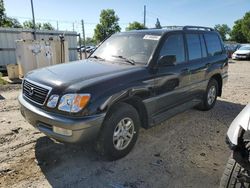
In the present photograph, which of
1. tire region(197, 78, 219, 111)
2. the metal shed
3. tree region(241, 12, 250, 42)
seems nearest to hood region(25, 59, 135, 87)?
tire region(197, 78, 219, 111)

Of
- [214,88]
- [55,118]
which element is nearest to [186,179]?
[55,118]

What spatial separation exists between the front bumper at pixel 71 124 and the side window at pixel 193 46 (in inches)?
102

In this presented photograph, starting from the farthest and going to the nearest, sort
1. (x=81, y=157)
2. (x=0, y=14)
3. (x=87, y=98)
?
(x=0, y=14) < (x=81, y=157) < (x=87, y=98)

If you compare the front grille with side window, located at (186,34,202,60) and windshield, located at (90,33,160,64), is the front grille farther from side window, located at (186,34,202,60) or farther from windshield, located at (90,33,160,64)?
side window, located at (186,34,202,60)

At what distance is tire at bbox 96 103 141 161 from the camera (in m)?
3.18

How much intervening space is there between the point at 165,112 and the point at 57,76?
194 cm

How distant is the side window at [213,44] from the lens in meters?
5.49

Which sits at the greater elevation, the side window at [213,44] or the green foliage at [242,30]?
the green foliage at [242,30]

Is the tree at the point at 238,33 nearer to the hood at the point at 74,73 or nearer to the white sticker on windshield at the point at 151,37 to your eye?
the white sticker on windshield at the point at 151,37

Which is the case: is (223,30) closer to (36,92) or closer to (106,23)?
(106,23)

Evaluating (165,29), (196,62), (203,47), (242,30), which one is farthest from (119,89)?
(242,30)

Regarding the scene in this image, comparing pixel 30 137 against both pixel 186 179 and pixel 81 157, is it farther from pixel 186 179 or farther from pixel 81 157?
pixel 186 179

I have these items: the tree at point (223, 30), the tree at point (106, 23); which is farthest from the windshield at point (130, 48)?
the tree at point (223, 30)

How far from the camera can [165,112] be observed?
416 centimetres
